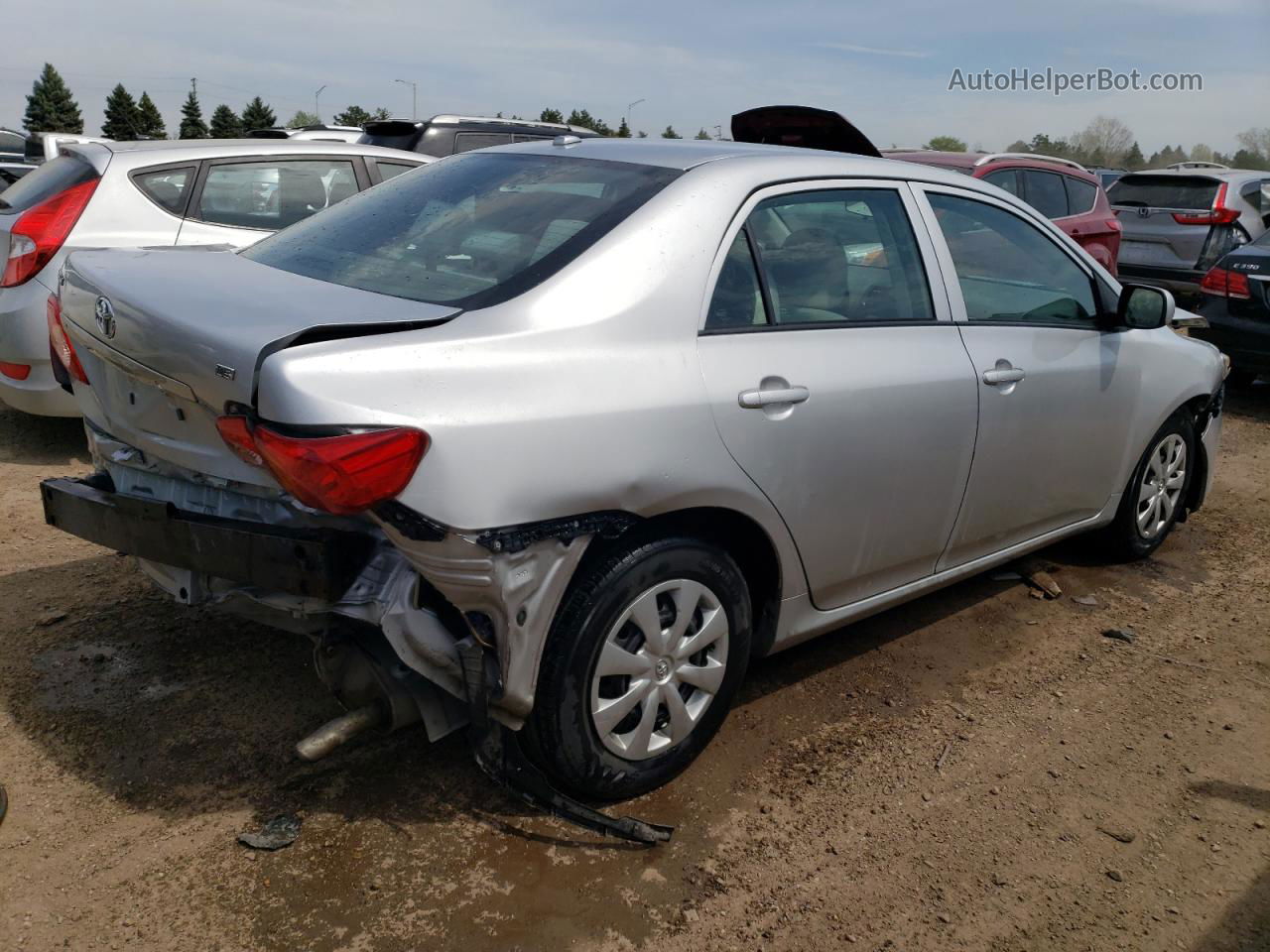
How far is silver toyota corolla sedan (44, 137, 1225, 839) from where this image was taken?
2.41 m

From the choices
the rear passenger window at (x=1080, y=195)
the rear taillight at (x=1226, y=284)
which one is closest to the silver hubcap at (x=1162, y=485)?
the rear taillight at (x=1226, y=284)

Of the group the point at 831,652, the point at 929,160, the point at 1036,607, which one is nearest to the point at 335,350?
the point at 831,652

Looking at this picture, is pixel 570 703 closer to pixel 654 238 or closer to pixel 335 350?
pixel 335 350

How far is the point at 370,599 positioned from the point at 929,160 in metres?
7.90

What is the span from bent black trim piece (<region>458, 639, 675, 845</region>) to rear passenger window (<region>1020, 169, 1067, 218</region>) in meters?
8.25

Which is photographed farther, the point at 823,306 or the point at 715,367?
the point at 823,306

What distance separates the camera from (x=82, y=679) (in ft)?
11.4

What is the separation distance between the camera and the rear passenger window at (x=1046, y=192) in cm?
966

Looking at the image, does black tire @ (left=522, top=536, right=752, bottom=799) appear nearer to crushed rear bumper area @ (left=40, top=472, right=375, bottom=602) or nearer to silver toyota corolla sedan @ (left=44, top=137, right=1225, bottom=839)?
silver toyota corolla sedan @ (left=44, top=137, right=1225, bottom=839)

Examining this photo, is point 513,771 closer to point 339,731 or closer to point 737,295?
point 339,731

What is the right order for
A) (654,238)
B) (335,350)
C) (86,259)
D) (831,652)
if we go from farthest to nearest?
1. (831,652)
2. (86,259)
3. (654,238)
4. (335,350)

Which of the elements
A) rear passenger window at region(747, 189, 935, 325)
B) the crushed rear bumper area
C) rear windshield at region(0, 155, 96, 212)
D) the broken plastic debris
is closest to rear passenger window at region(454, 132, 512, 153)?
rear windshield at region(0, 155, 96, 212)

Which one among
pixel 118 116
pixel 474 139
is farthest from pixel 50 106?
pixel 474 139

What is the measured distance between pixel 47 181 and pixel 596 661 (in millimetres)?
4799
